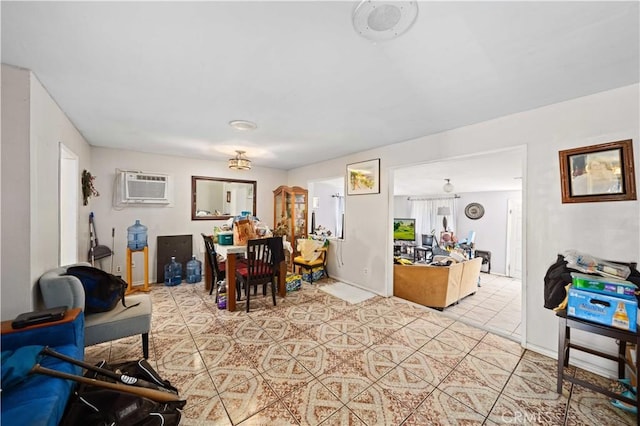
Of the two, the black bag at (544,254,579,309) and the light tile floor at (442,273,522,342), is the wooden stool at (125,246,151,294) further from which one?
the black bag at (544,254,579,309)

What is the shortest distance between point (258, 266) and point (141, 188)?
8.98 feet

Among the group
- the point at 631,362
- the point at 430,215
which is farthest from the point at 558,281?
the point at 430,215

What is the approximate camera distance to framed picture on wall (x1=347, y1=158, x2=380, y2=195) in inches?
150

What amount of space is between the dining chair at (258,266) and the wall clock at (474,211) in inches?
257

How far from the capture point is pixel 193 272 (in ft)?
14.3

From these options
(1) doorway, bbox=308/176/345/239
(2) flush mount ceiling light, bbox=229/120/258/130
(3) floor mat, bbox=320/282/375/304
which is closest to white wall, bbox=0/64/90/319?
(2) flush mount ceiling light, bbox=229/120/258/130

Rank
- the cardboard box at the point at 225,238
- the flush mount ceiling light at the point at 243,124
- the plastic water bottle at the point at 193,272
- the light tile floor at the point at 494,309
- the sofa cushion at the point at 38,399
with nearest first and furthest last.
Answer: the sofa cushion at the point at 38,399
the flush mount ceiling light at the point at 243,124
the light tile floor at the point at 494,309
the cardboard box at the point at 225,238
the plastic water bottle at the point at 193,272

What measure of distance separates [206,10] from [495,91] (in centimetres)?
220

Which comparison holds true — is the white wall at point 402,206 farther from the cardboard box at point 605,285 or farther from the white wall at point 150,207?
the cardboard box at point 605,285

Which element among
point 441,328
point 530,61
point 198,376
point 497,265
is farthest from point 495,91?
point 497,265

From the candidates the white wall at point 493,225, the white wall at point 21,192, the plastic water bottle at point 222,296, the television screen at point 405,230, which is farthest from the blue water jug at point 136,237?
the white wall at point 493,225

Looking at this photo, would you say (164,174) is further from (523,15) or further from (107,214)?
(523,15)

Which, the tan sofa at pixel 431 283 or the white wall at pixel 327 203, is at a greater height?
the white wall at pixel 327 203

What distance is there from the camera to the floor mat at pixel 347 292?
11.7ft
